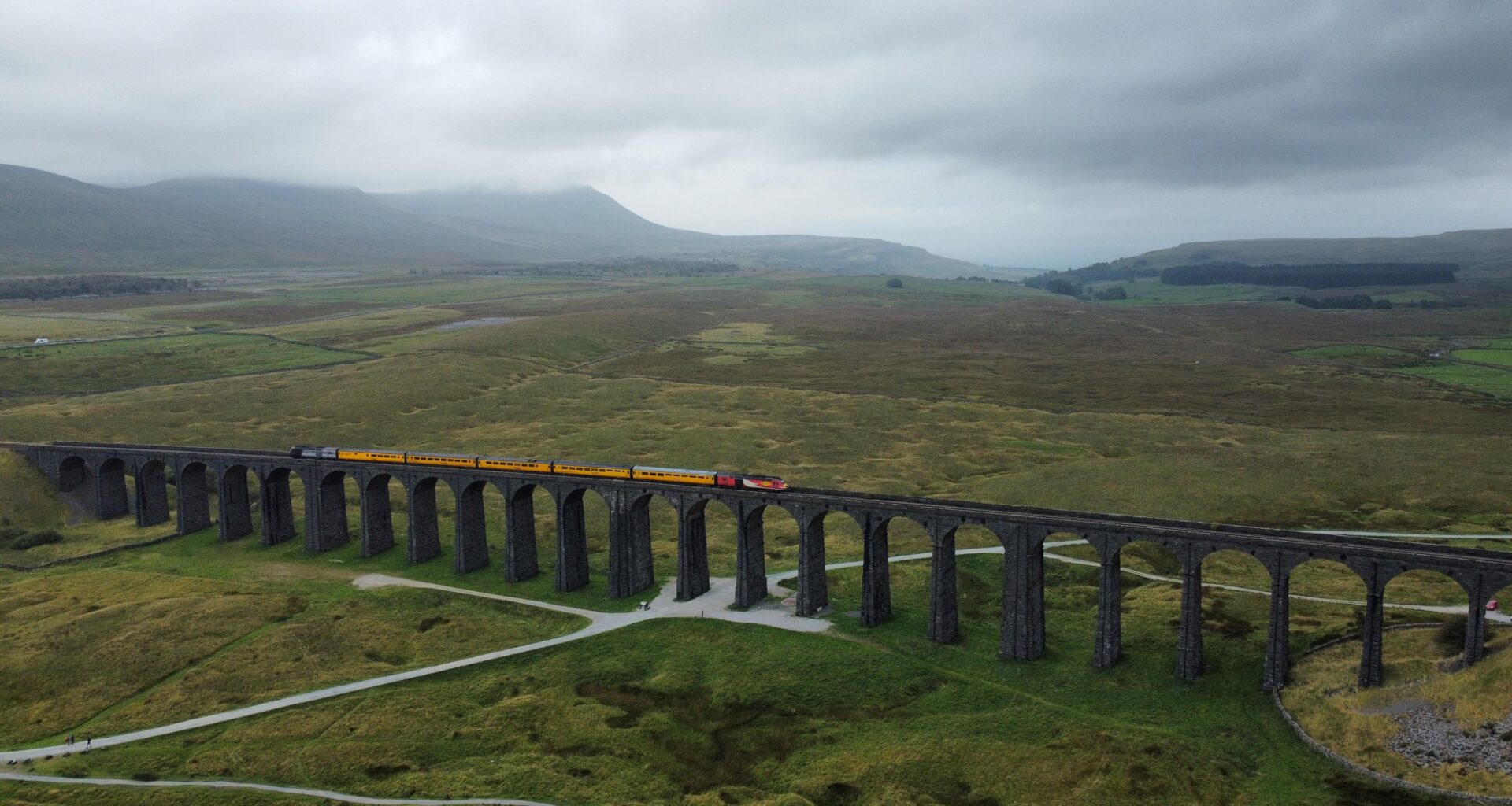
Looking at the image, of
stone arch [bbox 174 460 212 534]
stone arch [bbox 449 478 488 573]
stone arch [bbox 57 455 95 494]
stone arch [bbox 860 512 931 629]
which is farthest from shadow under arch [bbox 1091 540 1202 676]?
stone arch [bbox 57 455 95 494]

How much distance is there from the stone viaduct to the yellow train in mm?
691

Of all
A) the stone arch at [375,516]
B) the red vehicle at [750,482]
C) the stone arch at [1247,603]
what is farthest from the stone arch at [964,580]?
the stone arch at [375,516]

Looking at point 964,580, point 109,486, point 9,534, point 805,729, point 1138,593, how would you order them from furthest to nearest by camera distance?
1. point 109,486
2. point 9,534
3. point 964,580
4. point 1138,593
5. point 805,729

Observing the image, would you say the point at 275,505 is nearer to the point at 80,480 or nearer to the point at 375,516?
the point at 375,516

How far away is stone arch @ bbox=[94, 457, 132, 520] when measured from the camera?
4498 inches

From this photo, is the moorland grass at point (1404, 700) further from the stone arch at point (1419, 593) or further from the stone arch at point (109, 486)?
the stone arch at point (109, 486)

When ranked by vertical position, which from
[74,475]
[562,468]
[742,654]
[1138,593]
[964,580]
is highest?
[562,468]

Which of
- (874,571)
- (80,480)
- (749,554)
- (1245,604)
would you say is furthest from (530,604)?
(80,480)

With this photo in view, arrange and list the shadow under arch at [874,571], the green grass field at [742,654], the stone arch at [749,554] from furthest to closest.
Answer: the stone arch at [749,554]
the shadow under arch at [874,571]
the green grass field at [742,654]

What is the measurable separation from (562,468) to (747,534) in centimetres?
1855

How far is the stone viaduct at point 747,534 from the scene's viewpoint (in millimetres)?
60438

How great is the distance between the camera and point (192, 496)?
109 metres

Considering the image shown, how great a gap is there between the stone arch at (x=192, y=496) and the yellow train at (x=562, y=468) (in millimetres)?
15885

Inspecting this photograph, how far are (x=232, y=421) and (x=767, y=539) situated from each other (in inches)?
4014
